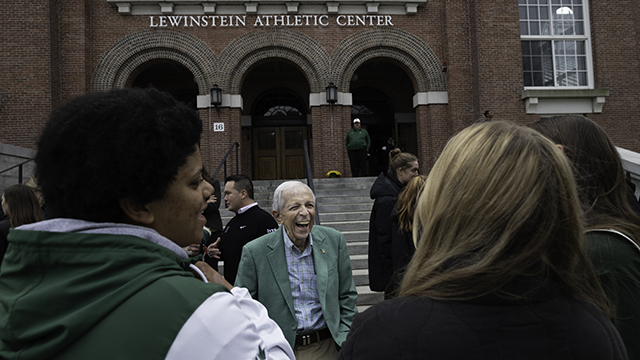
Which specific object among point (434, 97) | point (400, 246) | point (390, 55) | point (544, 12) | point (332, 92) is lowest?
point (400, 246)

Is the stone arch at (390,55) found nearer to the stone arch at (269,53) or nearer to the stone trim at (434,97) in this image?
the stone trim at (434,97)

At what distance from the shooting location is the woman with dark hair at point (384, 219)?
4723mm

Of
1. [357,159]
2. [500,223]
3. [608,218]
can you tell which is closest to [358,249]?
[357,159]

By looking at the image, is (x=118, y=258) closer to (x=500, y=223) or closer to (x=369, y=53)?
(x=500, y=223)

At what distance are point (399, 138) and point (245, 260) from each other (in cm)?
1497

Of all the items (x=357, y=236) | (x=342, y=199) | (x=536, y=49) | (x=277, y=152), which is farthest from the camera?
(x=277, y=152)

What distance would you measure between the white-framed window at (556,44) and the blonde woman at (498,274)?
14.7 m

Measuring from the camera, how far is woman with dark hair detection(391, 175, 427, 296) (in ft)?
13.0

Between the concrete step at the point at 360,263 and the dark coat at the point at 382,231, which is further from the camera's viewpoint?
the concrete step at the point at 360,263

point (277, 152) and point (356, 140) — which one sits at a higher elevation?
point (277, 152)

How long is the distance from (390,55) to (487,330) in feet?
45.5

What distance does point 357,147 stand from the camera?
12.9m

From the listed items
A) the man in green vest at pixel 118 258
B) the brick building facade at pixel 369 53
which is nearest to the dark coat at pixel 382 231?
the man in green vest at pixel 118 258

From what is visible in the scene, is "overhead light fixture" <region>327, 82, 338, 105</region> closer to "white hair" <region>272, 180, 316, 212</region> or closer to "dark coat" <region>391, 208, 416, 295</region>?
"dark coat" <region>391, 208, 416, 295</region>
